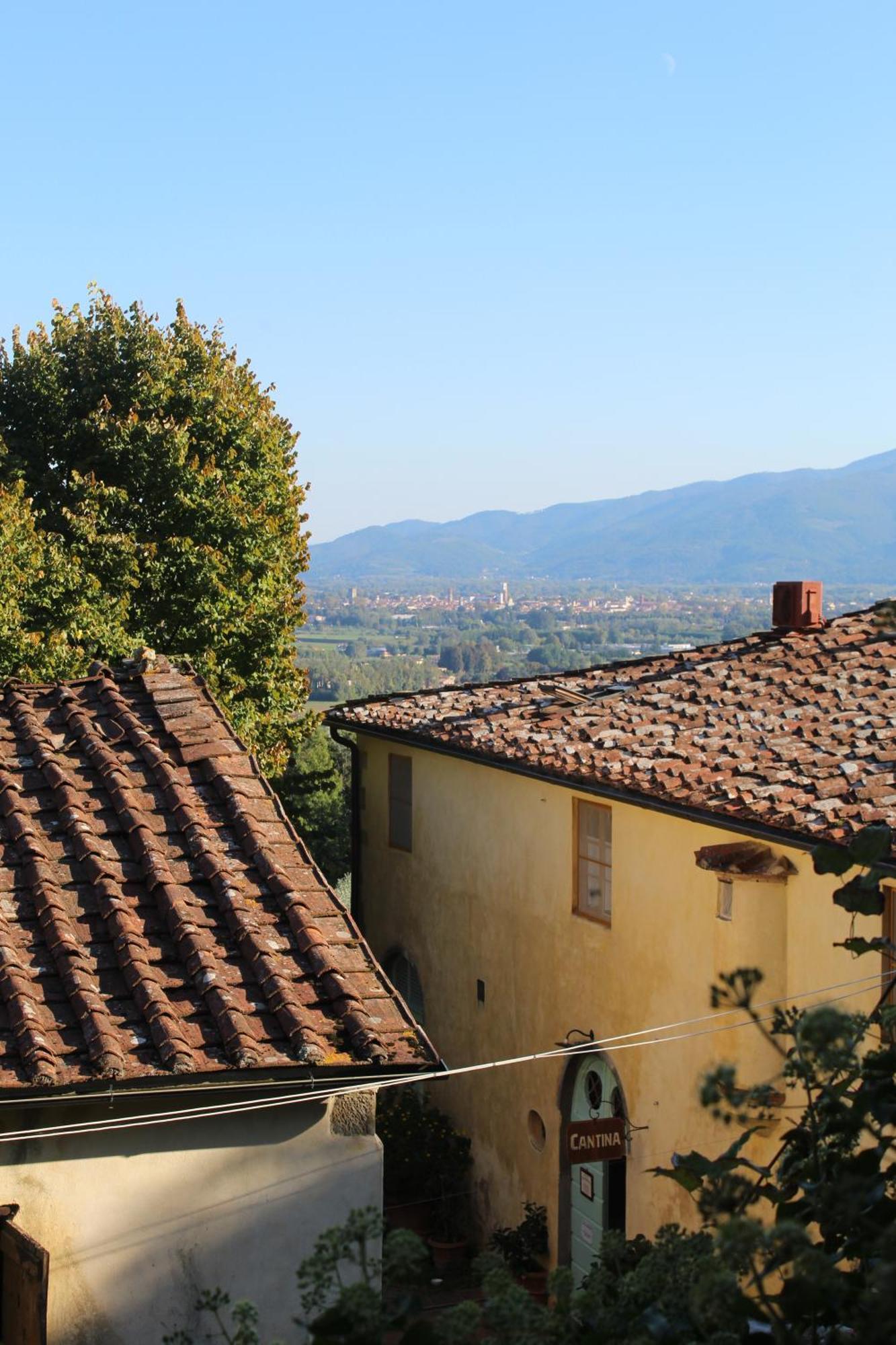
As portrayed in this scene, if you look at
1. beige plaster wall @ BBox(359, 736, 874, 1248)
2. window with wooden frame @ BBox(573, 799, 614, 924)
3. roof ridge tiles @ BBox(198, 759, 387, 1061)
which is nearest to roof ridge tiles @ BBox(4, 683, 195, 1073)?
roof ridge tiles @ BBox(198, 759, 387, 1061)

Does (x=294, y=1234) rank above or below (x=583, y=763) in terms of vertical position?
below

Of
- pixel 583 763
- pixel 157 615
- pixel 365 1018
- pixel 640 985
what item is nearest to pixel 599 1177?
pixel 640 985

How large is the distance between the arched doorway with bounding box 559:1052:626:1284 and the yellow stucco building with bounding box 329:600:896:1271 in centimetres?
2

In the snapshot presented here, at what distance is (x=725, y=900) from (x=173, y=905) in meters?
5.51

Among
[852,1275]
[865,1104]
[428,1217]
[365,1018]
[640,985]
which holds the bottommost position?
[428,1217]

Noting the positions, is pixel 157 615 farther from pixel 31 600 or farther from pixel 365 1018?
pixel 365 1018

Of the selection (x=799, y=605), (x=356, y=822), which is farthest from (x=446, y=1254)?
(x=799, y=605)

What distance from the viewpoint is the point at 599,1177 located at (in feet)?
41.9

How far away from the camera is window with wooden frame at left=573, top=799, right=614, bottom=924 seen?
42.0 feet

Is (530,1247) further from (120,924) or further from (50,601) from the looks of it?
(50,601)

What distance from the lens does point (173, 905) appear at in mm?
6504

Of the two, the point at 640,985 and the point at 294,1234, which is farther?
the point at 640,985

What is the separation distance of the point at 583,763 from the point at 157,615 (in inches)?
444

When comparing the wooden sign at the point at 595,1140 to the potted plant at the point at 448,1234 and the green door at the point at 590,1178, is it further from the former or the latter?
the potted plant at the point at 448,1234
